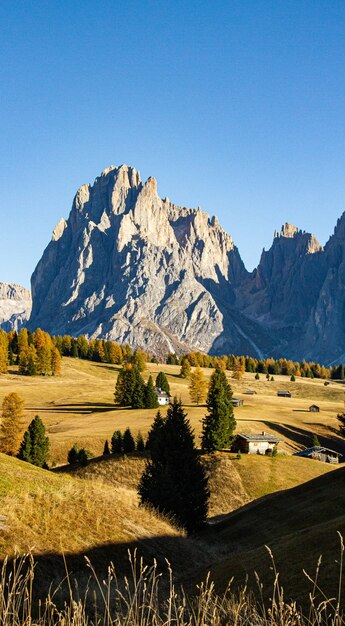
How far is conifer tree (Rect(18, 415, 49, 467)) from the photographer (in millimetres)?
62844

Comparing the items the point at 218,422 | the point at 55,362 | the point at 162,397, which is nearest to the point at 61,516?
the point at 218,422

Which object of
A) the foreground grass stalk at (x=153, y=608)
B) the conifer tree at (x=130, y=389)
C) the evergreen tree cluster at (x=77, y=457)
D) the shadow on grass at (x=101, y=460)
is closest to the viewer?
the foreground grass stalk at (x=153, y=608)

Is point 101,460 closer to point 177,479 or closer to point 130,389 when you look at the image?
point 177,479

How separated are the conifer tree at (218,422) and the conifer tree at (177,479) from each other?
29.5 m

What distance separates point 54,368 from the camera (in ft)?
498

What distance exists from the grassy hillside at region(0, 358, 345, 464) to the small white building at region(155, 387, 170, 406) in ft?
15.9

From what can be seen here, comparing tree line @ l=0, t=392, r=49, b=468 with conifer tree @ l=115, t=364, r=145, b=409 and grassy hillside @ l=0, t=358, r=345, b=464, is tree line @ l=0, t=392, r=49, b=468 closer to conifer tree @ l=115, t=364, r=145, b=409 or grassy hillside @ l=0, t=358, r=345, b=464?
grassy hillside @ l=0, t=358, r=345, b=464

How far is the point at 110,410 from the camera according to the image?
11206 cm

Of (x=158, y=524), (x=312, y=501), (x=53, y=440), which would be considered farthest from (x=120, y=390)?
(x=158, y=524)

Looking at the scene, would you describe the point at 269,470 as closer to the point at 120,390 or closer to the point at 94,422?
the point at 94,422

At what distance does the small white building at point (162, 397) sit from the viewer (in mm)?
122688

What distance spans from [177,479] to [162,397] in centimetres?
8389

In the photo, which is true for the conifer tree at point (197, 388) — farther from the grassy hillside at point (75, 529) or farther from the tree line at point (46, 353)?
the grassy hillside at point (75, 529)

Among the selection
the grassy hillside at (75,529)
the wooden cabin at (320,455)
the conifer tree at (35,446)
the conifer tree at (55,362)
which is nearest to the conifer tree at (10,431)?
the conifer tree at (35,446)
